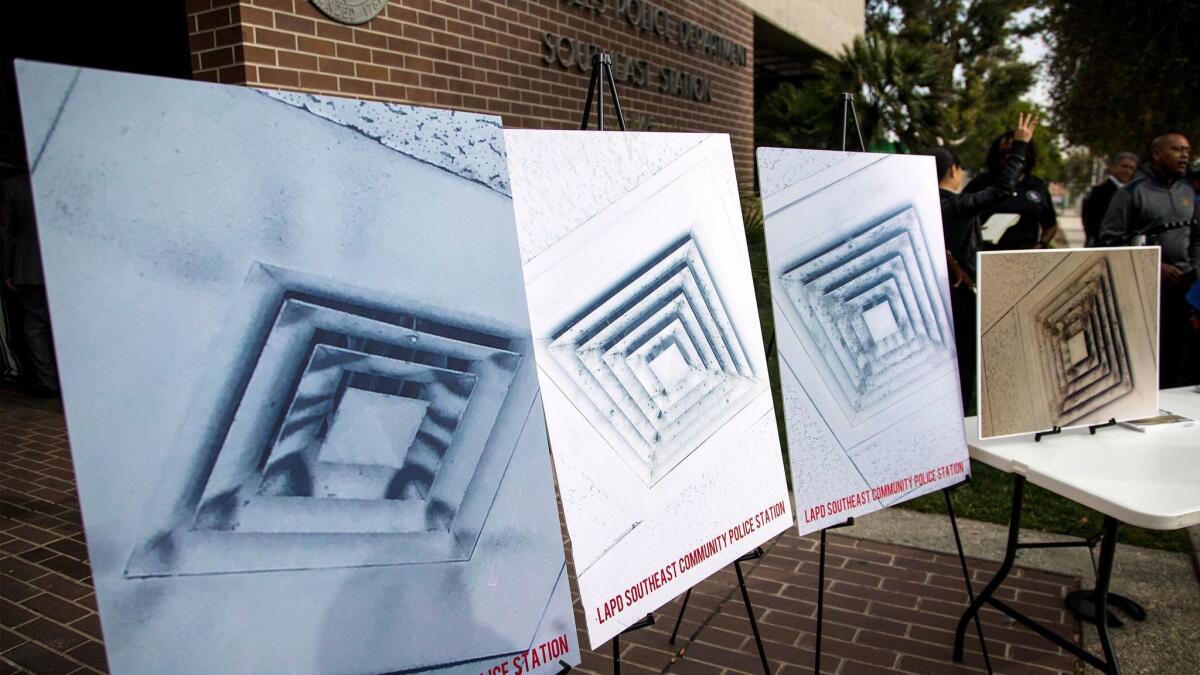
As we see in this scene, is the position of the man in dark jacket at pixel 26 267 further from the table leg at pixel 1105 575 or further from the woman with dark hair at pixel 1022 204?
the table leg at pixel 1105 575

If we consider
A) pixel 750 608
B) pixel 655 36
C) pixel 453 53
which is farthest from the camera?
pixel 655 36

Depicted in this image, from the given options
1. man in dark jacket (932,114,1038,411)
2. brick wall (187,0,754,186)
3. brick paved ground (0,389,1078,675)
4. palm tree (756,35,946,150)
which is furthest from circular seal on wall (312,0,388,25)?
palm tree (756,35,946,150)

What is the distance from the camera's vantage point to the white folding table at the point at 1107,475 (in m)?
2.23

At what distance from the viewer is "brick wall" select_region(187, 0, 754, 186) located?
143 inches

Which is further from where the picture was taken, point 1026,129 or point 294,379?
point 1026,129

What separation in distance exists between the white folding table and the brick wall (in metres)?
3.31

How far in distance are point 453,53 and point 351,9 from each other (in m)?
0.84

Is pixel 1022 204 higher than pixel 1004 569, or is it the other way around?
pixel 1022 204

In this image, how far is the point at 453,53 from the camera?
4.76 metres

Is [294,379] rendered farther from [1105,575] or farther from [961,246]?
[961,246]

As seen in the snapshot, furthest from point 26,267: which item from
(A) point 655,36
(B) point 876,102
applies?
(B) point 876,102

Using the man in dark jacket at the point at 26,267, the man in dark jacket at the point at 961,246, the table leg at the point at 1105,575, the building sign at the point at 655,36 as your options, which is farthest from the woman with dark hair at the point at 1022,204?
the man in dark jacket at the point at 26,267

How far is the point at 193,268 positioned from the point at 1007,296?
2.47 meters

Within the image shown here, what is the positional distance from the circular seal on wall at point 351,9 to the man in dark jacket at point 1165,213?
4.89 m
